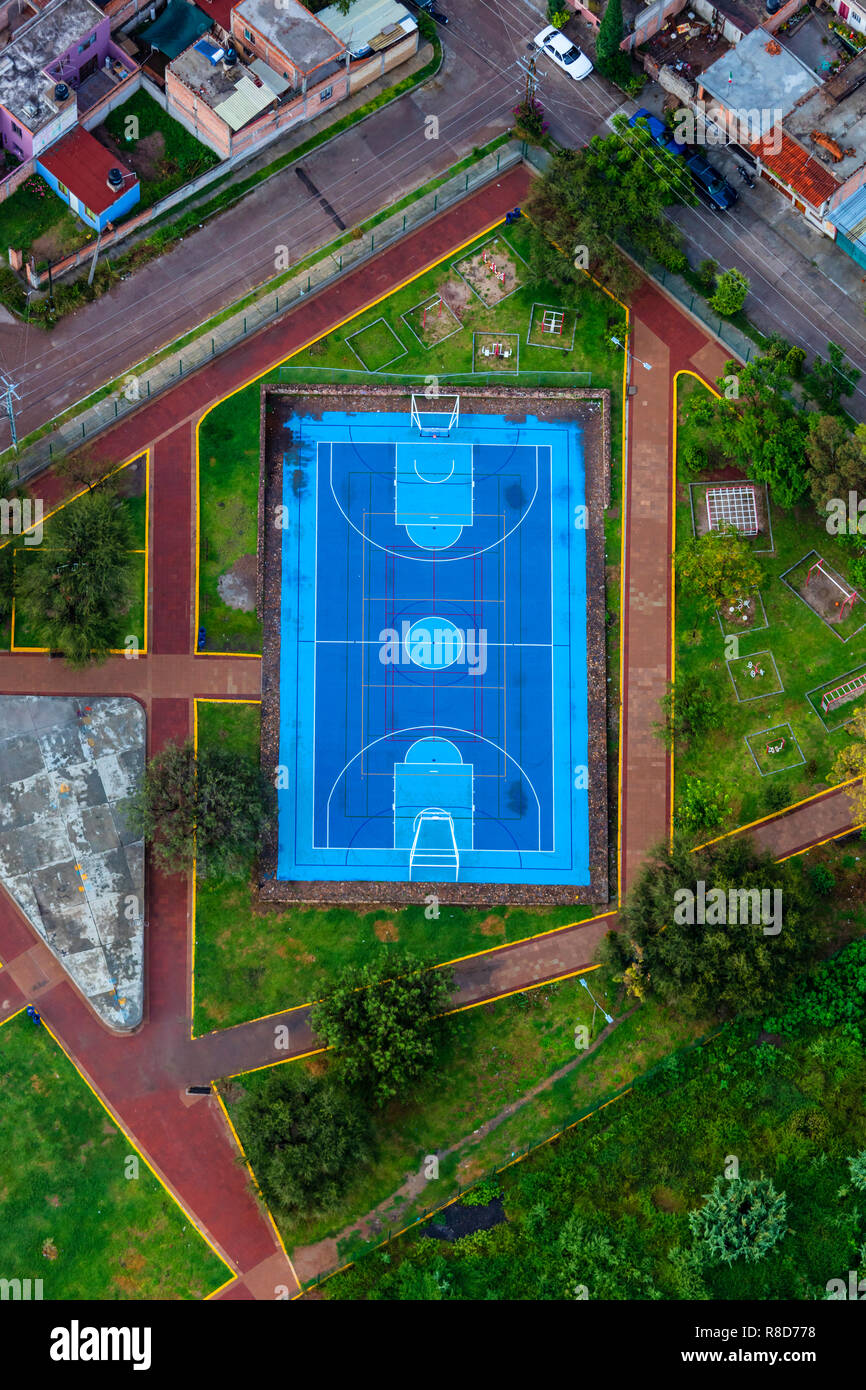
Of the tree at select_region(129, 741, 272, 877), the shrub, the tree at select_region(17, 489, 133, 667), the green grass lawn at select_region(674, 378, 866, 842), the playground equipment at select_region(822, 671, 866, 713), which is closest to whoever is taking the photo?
the tree at select_region(129, 741, 272, 877)

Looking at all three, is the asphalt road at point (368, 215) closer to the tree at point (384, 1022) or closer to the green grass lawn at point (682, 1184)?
the tree at point (384, 1022)

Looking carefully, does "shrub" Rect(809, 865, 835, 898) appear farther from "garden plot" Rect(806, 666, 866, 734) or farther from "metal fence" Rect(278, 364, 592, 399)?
"metal fence" Rect(278, 364, 592, 399)

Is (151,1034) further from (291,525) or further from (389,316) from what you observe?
(389,316)

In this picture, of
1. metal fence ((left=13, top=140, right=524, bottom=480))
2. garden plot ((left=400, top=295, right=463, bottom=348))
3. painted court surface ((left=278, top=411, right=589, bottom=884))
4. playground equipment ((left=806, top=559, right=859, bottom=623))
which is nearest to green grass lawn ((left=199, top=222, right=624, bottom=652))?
garden plot ((left=400, top=295, right=463, bottom=348))

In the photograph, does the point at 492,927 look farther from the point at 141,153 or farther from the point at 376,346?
the point at 141,153

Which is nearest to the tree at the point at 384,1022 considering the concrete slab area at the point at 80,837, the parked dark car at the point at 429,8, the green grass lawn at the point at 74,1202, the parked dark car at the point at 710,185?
the concrete slab area at the point at 80,837

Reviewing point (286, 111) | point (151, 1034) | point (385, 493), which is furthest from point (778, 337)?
point (151, 1034)
